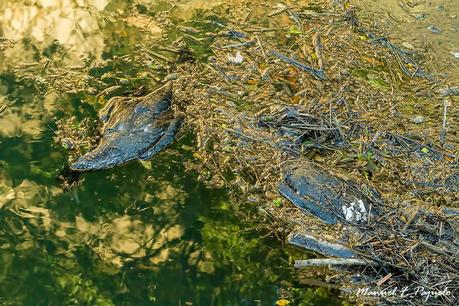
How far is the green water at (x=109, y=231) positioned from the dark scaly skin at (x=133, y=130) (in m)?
0.09

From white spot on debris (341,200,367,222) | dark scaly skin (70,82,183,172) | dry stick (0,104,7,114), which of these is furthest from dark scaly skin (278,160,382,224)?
dry stick (0,104,7,114)

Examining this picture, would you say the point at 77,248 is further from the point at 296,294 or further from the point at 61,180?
the point at 296,294

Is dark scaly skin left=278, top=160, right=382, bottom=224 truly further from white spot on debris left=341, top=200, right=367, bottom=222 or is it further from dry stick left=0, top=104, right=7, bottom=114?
dry stick left=0, top=104, right=7, bottom=114

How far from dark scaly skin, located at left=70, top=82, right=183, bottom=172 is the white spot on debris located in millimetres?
1531

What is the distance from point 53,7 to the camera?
5.93 meters

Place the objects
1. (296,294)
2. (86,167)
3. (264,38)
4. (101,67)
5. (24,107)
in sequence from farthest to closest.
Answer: (264,38), (101,67), (24,107), (86,167), (296,294)

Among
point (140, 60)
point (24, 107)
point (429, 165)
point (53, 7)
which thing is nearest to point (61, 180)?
point (24, 107)

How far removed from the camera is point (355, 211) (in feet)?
13.1

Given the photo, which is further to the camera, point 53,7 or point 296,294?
point 53,7

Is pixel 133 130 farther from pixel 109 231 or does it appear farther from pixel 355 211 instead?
pixel 355 211

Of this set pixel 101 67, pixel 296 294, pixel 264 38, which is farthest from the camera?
pixel 264 38

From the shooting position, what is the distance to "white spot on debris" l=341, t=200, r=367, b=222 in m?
3.97

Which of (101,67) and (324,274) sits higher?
(101,67)

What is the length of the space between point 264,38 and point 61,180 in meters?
2.61
